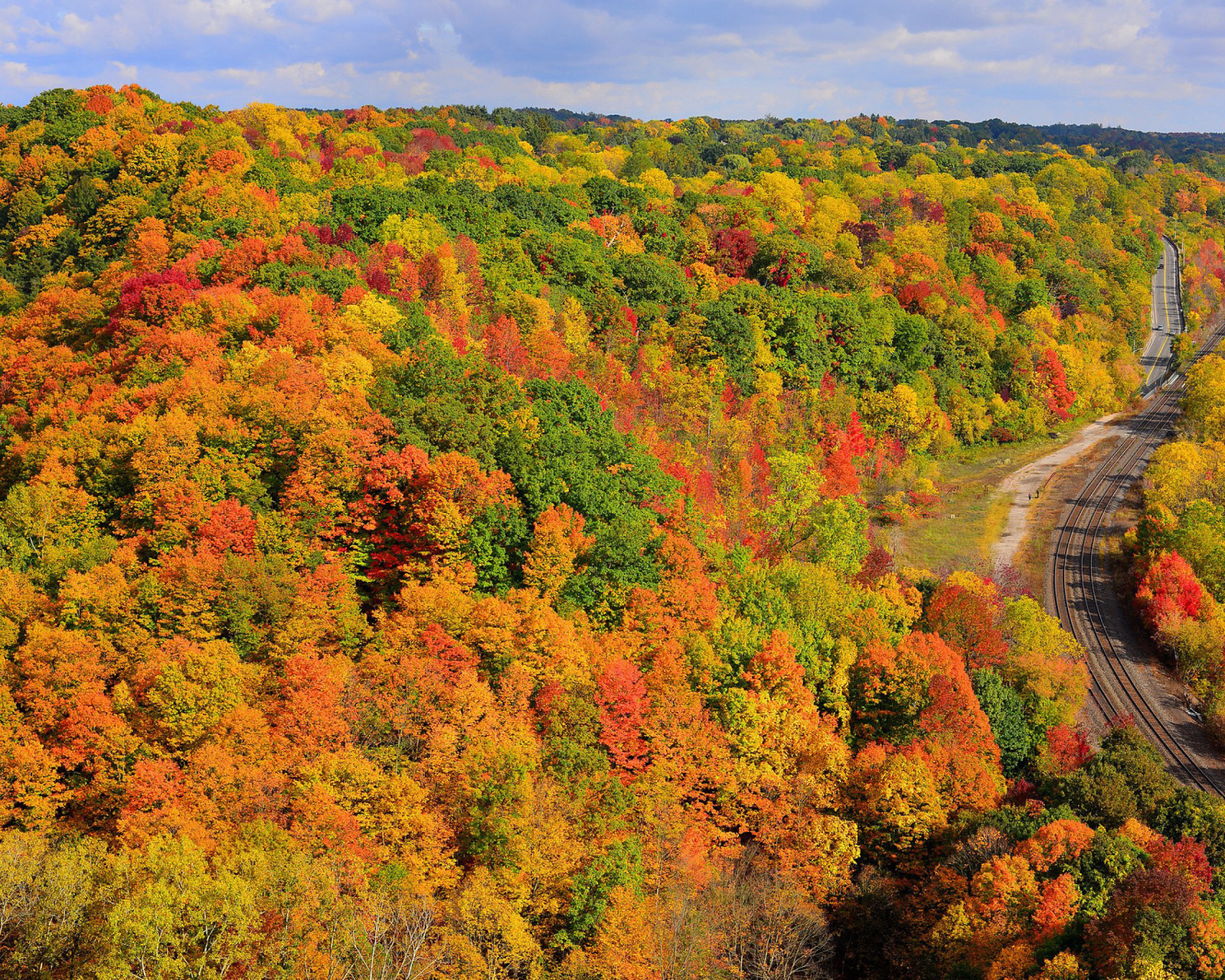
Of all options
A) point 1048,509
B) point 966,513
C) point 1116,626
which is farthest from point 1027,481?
point 1116,626

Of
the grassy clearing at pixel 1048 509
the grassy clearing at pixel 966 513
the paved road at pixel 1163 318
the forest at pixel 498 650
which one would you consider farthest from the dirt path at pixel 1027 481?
the paved road at pixel 1163 318

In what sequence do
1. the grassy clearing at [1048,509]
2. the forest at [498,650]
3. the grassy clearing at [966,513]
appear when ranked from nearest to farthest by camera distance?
the forest at [498,650] → the grassy clearing at [966,513] → the grassy clearing at [1048,509]

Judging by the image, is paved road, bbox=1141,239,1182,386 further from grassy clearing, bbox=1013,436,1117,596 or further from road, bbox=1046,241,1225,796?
grassy clearing, bbox=1013,436,1117,596

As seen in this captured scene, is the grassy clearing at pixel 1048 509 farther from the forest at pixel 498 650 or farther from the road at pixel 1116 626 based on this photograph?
the forest at pixel 498 650

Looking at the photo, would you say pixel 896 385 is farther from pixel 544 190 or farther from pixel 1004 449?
pixel 544 190

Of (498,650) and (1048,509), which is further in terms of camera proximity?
(1048,509)

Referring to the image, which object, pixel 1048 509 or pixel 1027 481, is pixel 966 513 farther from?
pixel 1027 481

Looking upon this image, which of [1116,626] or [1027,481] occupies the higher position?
[1027,481]

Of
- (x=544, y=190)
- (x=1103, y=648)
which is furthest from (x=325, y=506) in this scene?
(x=544, y=190)
